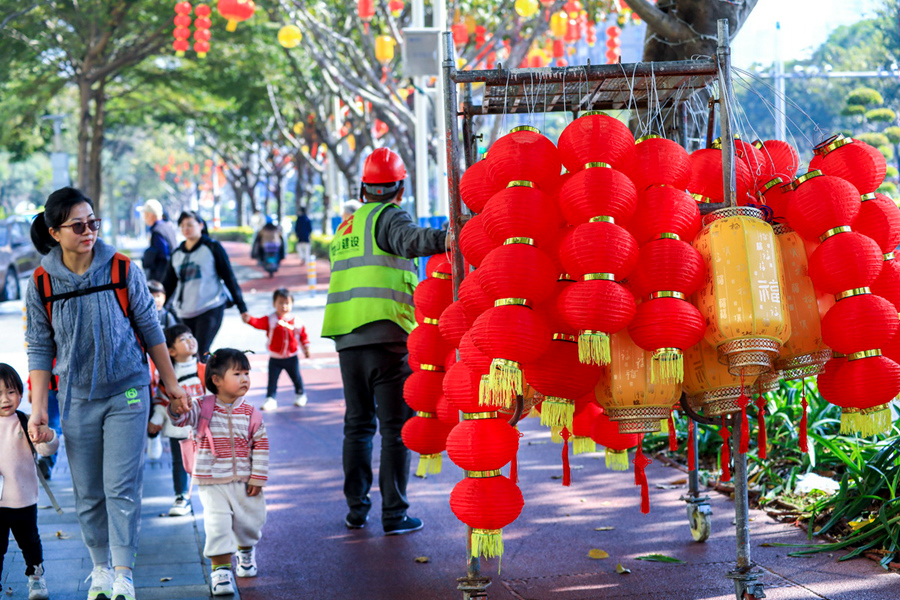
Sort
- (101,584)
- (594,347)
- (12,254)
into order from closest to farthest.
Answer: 1. (594,347)
2. (101,584)
3. (12,254)

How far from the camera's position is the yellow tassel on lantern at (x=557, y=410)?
3547 millimetres

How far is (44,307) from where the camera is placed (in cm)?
431

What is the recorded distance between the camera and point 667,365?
3371 millimetres

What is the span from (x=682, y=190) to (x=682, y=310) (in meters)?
0.61

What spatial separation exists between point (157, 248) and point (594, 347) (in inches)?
261

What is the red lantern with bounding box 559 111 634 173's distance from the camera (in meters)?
3.50

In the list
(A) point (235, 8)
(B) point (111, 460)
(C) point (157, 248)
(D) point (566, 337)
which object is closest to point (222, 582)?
(B) point (111, 460)

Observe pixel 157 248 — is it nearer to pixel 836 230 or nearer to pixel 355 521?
pixel 355 521

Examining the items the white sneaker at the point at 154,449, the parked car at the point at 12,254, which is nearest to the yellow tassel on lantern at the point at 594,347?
the white sneaker at the point at 154,449

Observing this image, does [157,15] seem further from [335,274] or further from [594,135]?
[594,135]

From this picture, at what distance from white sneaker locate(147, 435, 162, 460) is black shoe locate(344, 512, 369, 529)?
2.54 m

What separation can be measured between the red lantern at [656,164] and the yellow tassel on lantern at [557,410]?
0.83m

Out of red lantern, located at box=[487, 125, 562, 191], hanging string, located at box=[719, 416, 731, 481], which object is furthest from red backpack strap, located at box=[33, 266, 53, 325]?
hanging string, located at box=[719, 416, 731, 481]

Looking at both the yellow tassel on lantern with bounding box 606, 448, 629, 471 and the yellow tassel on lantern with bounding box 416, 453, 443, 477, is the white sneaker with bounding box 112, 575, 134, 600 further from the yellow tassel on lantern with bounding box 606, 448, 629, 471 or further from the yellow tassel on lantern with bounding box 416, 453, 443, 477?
the yellow tassel on lantern with bounding box 606, 448, 629, 471
